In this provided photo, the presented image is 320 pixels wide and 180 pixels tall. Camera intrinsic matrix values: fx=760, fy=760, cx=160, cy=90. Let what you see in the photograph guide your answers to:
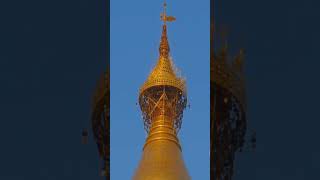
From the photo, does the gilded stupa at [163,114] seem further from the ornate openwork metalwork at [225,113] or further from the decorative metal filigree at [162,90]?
the ornate openwork metalwork at [225,113]

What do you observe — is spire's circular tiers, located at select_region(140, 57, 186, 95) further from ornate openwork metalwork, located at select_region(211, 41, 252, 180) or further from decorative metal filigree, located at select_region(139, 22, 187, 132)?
ornate openwork metalwork, located at select_region(211, 41, 252, 180)

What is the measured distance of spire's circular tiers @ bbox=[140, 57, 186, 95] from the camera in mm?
26688

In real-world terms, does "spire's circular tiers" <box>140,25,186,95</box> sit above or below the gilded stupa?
above

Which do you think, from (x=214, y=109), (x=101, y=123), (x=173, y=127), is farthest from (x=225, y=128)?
(x=101, y=123)

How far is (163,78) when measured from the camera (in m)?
26.9

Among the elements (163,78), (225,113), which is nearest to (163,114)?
(163,78)

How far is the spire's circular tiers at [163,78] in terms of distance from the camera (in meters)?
26.7

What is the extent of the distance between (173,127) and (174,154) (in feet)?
4.92

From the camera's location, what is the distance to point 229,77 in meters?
23.8

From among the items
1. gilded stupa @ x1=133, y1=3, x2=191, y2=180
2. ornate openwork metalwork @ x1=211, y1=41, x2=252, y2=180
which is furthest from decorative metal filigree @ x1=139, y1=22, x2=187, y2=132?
ornate openwork metalwork @ x1=211, y1=41, x2=252, y2=180

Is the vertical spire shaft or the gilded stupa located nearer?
the gilded stupa

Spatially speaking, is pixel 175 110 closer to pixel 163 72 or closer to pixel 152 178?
pixel 163 72

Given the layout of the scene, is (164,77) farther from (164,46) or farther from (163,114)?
(164,46)

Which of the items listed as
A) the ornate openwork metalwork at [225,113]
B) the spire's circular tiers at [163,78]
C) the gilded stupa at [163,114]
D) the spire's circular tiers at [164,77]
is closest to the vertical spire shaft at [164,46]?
the gilded stupa at [163,114]
